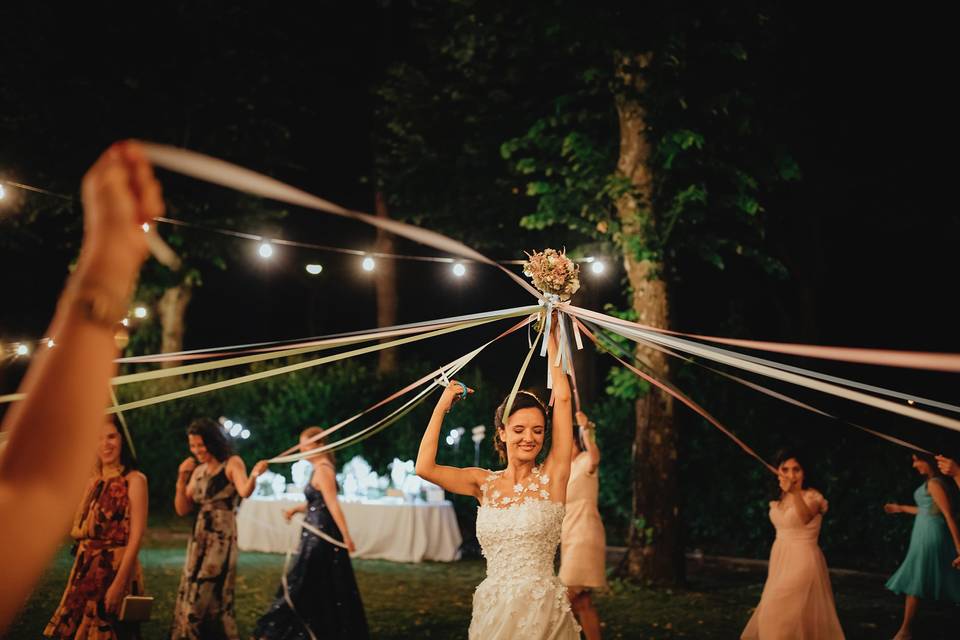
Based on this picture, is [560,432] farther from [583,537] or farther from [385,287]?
[385,287]

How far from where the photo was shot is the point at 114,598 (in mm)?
5605

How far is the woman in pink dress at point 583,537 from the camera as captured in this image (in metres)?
8.44

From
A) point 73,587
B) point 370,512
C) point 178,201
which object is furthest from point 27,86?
point 73,587

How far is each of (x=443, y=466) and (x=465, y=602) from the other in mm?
6327

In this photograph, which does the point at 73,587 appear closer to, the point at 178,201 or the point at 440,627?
the point at 440,627

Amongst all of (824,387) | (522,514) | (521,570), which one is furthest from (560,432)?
(824,387)

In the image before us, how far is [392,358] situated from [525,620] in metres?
17.6

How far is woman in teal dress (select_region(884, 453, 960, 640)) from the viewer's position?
920 centimetres

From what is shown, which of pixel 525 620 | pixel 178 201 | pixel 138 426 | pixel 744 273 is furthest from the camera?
pixel 744 273

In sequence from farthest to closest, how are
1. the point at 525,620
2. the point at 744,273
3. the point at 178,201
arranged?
the point at 744,273 → the point at 178,201 → the point at 525,620

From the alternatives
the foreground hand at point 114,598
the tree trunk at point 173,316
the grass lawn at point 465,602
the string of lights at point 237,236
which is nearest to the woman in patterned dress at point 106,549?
the foreground hand at point 114,598

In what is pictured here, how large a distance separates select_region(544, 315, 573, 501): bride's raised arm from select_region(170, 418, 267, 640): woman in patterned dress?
3.00 m

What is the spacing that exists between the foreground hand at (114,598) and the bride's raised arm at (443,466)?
2370 mm

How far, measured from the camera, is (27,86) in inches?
609
